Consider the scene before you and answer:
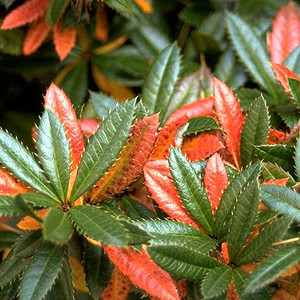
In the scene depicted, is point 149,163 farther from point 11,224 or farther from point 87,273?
point 11,224

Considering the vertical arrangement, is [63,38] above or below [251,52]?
above

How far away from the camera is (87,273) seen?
35.5 inches

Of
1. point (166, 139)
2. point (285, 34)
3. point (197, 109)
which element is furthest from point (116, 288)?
point (285, 34)

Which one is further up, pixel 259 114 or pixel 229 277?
pixel 259 114

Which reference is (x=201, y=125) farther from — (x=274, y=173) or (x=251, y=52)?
(x=251, y=52)

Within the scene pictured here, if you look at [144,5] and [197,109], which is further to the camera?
[144,5]

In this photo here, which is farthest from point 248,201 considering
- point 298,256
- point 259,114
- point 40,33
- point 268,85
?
point 40,33

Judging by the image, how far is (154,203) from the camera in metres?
0.92

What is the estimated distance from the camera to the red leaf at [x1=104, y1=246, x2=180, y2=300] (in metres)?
0.77

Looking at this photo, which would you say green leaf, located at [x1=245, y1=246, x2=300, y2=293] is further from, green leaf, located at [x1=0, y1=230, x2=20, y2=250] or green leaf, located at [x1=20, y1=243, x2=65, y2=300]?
green leaf, located at [x1=0, y1=230, x2=20, y2=250]

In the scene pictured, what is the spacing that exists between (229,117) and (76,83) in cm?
55

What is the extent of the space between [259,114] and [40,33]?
2.07 ft

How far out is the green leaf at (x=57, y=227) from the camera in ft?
2.32

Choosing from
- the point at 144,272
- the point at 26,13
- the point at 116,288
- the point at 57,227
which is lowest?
the point at 116,288
